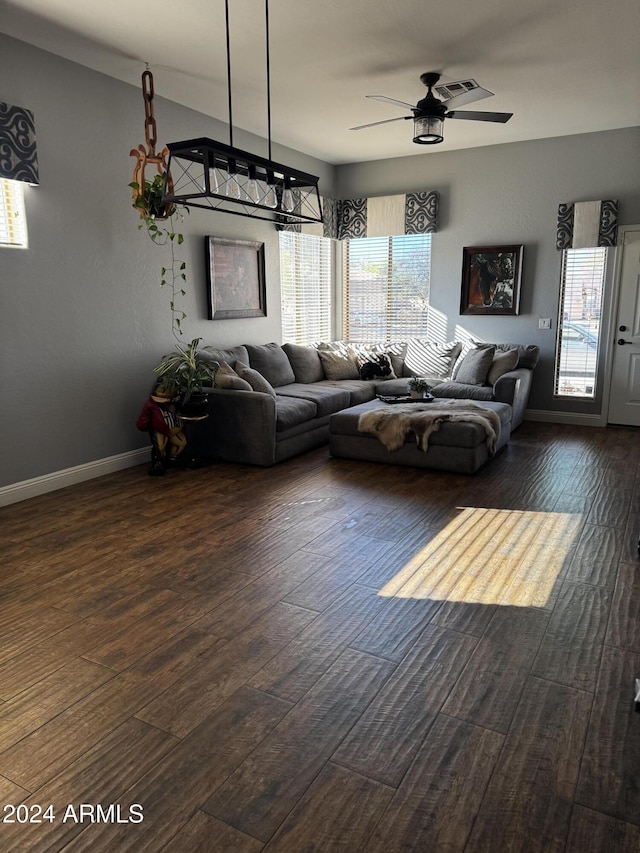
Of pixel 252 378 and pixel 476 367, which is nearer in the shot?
pixel 252 378

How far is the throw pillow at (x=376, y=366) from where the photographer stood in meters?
6.86

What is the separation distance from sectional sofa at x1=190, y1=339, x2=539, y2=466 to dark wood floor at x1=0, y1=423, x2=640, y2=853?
3.55 feet

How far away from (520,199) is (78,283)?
4791 mm

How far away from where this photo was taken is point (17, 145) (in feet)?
12.8

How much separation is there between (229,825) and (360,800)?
360mm

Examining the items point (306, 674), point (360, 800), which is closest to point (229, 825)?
point (360, 800)

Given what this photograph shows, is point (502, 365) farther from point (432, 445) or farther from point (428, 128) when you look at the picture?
point (428, 128)

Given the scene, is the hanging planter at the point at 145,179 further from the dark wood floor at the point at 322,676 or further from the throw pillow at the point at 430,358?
the throw pillow at the point at 430,358

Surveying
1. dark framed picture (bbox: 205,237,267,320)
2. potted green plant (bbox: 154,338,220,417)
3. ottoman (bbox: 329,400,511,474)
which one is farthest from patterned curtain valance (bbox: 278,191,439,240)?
→ ottoman (bbox: 329,400,511,474)

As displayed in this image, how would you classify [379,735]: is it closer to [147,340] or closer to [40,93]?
[147,340]

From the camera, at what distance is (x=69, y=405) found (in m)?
4.51

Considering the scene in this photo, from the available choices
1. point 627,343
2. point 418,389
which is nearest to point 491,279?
point 627,343

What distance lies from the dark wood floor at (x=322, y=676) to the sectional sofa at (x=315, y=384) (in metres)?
1.08

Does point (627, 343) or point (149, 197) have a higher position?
point (149, 197)
